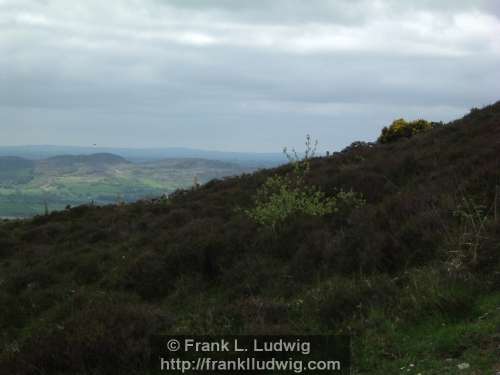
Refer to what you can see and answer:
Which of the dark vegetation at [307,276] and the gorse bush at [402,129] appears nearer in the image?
the dark vegetation at [307,276]

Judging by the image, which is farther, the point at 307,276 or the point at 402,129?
the point at 402,129

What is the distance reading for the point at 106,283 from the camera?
1010cm

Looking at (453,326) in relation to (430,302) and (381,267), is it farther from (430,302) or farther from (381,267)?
(381,267)

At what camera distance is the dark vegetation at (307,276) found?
214 inches

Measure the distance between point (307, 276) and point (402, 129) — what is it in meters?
17.0

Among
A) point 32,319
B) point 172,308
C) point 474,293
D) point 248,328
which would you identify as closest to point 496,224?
point 474,293

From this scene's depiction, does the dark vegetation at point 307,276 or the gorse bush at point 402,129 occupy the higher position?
the gorse bush at point 402,129

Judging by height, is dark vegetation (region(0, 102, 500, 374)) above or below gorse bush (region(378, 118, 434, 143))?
below

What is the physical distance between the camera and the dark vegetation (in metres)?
5.43

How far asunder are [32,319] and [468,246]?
7.09 metres

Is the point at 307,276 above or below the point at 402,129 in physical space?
below

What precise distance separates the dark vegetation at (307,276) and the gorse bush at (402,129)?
23.7 feet

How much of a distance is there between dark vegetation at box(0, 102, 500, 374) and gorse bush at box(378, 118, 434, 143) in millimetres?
7234

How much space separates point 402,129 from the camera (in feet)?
77.5
